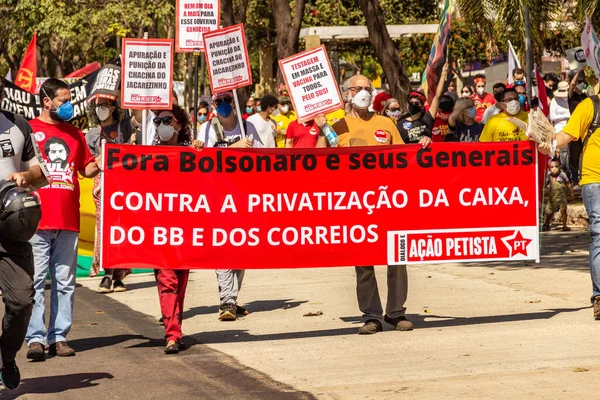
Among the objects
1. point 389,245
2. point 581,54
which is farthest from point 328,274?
point 389,245

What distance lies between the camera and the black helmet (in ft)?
24.5

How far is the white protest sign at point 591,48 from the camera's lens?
38.3ft

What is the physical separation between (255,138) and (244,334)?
208 centimetres

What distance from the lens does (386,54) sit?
782 inches

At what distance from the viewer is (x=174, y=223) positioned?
977cm

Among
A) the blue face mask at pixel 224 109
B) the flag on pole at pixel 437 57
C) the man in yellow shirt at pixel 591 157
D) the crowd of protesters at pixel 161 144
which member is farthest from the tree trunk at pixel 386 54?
the man in yellow shirt at pixel 591 157

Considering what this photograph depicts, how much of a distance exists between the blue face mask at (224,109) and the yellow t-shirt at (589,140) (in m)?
2.89

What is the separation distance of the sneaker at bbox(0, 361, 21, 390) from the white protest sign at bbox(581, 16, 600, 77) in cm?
602

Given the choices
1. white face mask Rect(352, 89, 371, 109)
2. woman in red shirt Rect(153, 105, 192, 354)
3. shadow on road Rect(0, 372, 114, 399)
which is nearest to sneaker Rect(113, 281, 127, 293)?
woman in red shirt Rect(153, 105, 192, 354)

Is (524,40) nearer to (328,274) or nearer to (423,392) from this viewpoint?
(328,274)

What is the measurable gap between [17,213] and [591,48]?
6241 mm

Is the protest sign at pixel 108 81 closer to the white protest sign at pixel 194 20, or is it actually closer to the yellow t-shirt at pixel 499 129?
the white protest sign at pixel 194 20

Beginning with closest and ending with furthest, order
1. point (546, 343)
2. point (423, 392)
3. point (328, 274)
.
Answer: point (423, 392) < point (546, 343) < point (328, 274)

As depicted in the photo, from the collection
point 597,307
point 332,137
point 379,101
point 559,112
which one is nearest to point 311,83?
point 332,137
